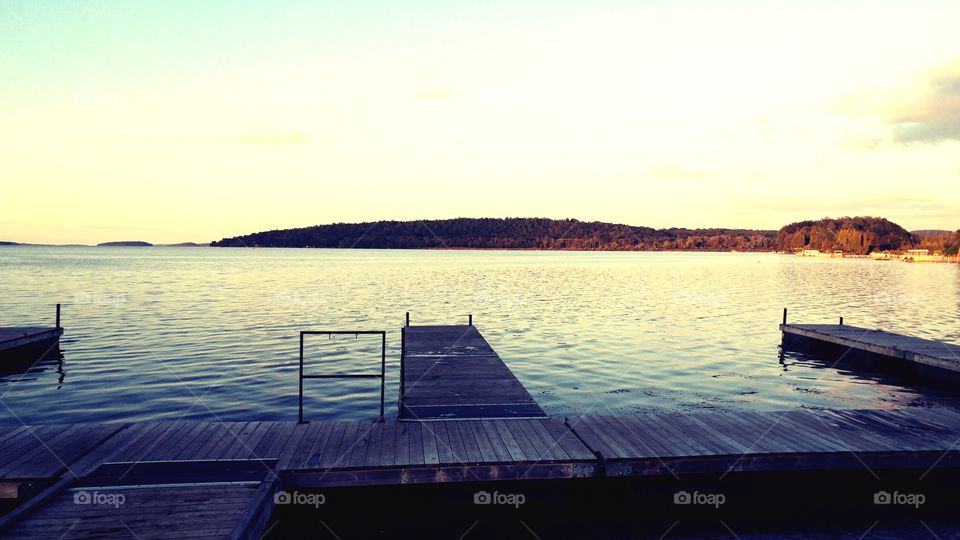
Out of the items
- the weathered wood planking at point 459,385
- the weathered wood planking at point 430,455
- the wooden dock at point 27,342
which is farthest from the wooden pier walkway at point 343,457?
the wooden dock at point 27,342

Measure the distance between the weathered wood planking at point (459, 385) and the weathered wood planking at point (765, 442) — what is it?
2328 millimetres

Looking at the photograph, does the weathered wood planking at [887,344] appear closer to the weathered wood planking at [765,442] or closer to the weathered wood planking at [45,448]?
the weathered wood planking at [765,442]

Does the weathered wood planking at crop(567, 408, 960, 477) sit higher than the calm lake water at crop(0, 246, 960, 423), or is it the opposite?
the weathered wood planking at crop(567, 408, 960, 477)

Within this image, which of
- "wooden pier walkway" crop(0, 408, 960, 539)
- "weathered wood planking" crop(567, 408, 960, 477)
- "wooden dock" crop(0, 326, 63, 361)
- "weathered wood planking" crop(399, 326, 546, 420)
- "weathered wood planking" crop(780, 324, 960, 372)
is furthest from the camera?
"wooden dock" crop(0, 326, 63, 361)

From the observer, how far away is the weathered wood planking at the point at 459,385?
12203 mm

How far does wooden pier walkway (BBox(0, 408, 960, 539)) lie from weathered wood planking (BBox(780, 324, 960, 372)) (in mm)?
10789

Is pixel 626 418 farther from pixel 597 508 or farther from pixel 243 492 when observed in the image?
pixel 243 492

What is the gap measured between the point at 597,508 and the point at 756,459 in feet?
8.51

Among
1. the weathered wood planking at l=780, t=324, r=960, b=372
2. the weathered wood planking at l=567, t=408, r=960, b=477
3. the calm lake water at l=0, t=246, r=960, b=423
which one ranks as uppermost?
the weathered wood planking at l=567, t=408, r=960, b=477

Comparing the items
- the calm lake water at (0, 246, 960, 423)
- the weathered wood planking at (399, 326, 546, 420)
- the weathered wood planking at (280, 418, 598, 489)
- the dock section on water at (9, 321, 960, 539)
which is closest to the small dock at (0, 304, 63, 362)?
the calm lake water at (0, 246, 960, 423)

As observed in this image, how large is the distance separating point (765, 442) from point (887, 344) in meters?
16.5

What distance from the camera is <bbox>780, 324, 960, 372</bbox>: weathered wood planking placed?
19828 mm

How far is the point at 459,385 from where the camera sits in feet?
48.0

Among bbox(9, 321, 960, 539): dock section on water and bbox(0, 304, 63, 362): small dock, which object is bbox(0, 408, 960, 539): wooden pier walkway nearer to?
bbox(9, 321, 960, 539): dock section on water
